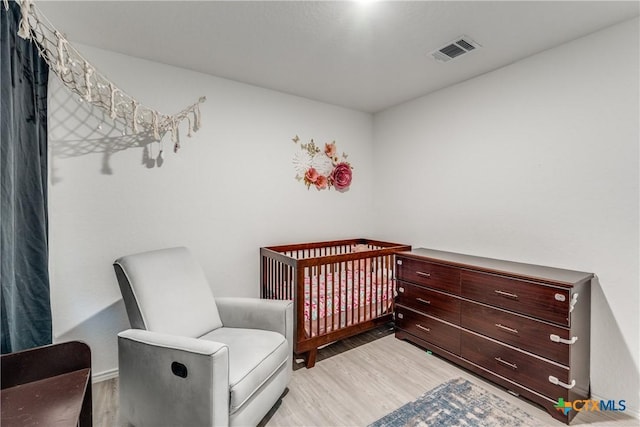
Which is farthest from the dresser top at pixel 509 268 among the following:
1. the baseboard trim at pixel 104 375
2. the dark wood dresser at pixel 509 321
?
the baseboard trim at pixel 104 375

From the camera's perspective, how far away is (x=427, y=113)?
3137 millimetres

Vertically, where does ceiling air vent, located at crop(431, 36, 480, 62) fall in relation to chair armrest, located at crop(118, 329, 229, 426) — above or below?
above

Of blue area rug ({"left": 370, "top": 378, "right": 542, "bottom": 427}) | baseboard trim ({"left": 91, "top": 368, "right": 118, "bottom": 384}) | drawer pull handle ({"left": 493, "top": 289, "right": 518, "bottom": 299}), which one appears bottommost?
blue area rug ({"left": 370, "top": 378, "right": 542, "bottom": 427})

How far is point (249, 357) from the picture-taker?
1.68 meters

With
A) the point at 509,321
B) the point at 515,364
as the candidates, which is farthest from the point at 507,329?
the point at 515,364

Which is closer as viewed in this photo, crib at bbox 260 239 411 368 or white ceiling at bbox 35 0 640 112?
white ceiling at bbox 35 0 640 112

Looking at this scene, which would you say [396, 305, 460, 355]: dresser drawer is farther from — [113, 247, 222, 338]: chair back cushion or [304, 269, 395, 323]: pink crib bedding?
[113, 247, 222, 338]: chair back cushion

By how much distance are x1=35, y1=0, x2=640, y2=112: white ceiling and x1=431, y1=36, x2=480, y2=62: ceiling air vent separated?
0.05 metres

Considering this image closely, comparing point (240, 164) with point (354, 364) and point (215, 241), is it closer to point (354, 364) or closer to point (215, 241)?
point (215, 241)

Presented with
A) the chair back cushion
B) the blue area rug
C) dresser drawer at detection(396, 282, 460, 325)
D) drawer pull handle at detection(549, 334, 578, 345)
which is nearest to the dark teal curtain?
the chair back cushion

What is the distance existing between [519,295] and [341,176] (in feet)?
6.80

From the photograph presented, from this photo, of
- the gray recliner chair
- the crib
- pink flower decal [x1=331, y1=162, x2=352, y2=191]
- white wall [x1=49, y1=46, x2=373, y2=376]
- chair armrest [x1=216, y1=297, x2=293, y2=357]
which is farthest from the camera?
pink flower decal [x1=331, y1=162, x2=352, y2=191]

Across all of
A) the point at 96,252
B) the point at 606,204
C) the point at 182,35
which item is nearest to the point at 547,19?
the point at 606,204

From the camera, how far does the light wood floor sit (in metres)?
1.84
